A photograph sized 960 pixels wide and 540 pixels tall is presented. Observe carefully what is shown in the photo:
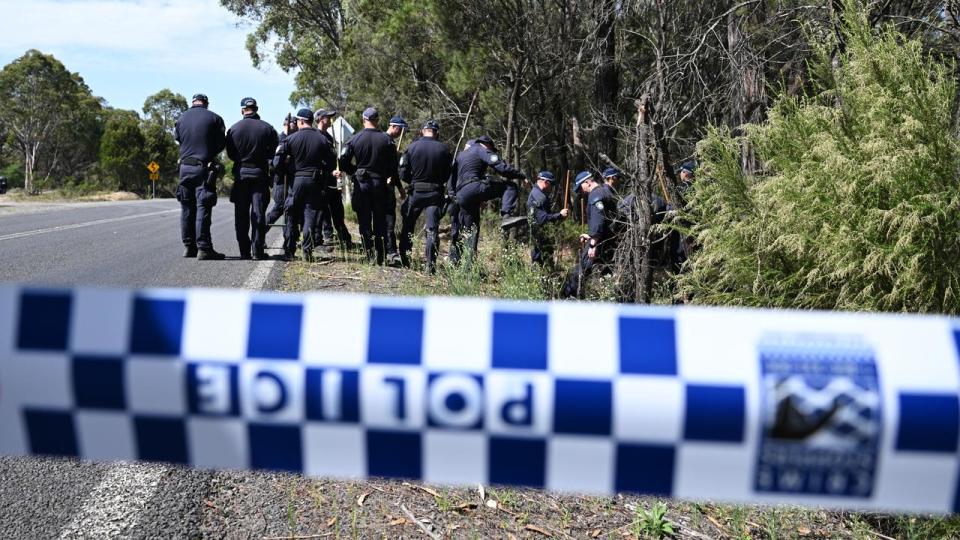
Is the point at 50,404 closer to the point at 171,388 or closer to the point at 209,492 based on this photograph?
the point at 171,388

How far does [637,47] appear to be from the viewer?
15352mm

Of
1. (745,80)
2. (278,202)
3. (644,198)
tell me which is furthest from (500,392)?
(278,202)

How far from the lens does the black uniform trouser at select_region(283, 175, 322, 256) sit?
34.9 feet

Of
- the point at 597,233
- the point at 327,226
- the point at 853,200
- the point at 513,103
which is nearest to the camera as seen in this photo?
the point at 853,200

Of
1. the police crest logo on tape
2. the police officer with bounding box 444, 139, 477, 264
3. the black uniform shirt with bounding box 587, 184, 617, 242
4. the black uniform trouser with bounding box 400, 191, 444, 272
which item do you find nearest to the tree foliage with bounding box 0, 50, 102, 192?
the black uniform trouser with bounding box 400, 191, 444, 272

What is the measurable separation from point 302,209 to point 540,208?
9.80 feet

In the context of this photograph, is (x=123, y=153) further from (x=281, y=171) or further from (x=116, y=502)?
(x=116, y=502)

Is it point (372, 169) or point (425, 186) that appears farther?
point (372, 169)

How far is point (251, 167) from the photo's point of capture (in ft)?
34.4

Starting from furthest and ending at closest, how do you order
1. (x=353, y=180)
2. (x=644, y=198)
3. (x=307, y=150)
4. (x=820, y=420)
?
(x=307, y=150)
(x=353, y=180)
(x=644, y=198)
(x=820, y=420)

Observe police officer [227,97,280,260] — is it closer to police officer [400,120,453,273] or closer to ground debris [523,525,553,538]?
police officer [400,120,453,273]

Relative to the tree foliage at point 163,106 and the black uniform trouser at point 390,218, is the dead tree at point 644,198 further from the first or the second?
the tree foliage at point 163,106

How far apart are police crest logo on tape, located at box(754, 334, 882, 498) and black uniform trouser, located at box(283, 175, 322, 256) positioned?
30.7 ft

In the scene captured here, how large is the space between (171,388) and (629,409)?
86 centimetres
